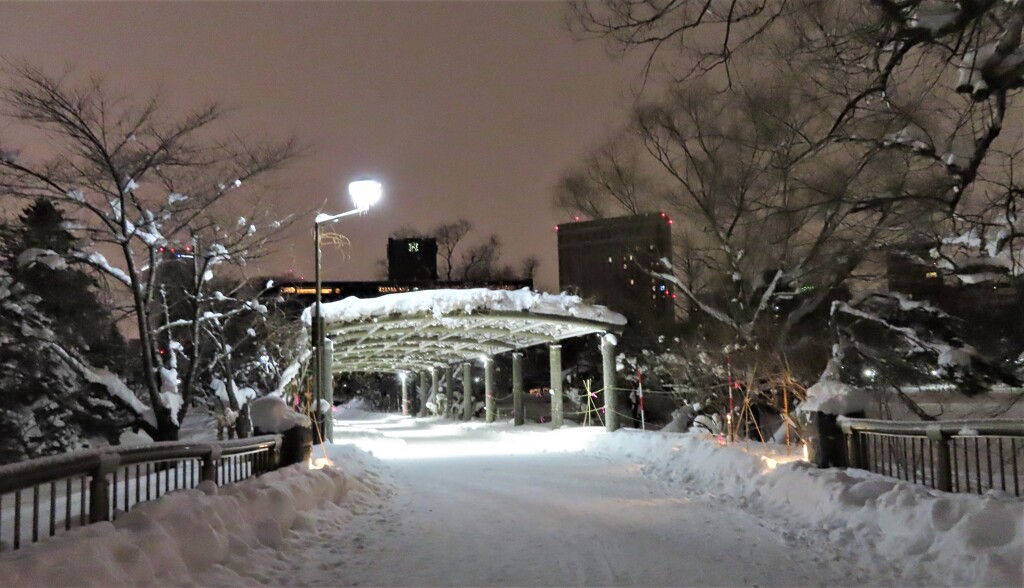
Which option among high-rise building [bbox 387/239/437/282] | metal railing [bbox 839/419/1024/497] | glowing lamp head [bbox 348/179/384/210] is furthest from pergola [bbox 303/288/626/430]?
high-rise building [bbox 387/239/437/282]

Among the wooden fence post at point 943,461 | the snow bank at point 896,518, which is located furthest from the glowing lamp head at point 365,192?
the wooden fence post at point 943,461

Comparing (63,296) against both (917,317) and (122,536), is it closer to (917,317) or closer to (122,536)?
(122,536)

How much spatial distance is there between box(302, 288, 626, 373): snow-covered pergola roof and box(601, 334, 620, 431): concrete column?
429 mm

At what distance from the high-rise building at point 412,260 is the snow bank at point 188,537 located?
47.4 m

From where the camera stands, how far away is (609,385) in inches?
859

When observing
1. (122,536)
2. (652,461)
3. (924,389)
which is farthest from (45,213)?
(924,389)

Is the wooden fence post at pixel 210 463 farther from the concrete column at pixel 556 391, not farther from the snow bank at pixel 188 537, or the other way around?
the concrete column at pixel 556 391

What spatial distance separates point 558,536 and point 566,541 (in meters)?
0.29

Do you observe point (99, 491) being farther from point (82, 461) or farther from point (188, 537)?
point (188, 537)

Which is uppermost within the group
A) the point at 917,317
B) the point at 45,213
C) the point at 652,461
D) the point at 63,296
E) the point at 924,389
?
the point at 45,213

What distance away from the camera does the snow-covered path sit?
6.09m

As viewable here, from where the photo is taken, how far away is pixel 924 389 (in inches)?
718

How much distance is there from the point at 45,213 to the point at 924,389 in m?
24.7

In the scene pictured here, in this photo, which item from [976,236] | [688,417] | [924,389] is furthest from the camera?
[688,417]
